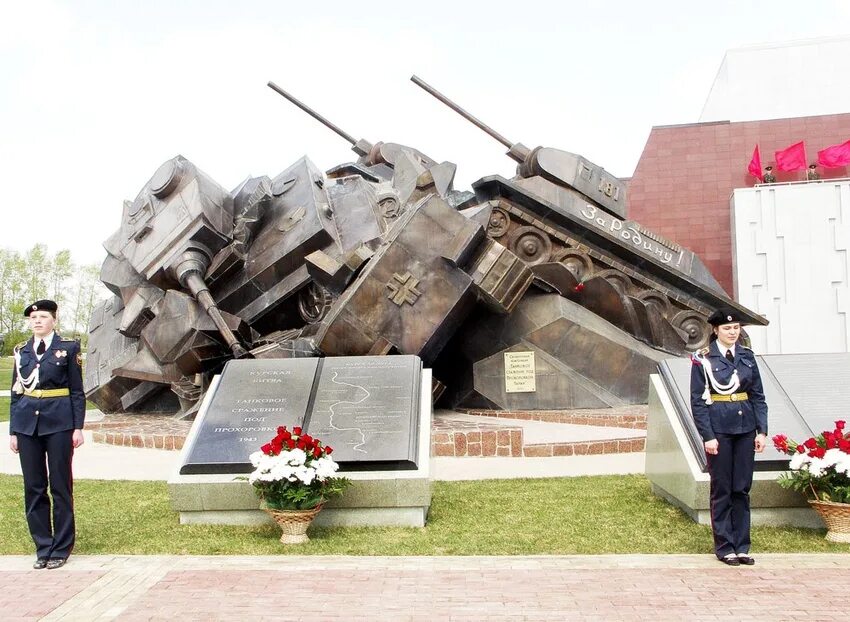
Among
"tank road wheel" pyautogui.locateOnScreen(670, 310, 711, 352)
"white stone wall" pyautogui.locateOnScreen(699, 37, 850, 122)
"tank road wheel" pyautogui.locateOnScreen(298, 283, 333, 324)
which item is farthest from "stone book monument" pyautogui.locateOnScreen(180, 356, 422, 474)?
"white stone wall" pyautogui.locateOnScreen(699, 37, 850, 122)

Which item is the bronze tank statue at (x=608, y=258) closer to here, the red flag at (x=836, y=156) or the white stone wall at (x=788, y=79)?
the red flag at (x=836, y=156)

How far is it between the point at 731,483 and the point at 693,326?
1077 centimetres

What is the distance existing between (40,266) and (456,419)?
45.4 meters

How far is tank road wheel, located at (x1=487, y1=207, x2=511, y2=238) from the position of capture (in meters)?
15.4

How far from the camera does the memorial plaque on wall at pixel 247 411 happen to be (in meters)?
6.27

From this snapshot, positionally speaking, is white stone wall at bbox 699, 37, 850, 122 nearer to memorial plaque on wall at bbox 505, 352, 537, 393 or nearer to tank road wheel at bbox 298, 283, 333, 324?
memorial plaque on wall at bbox 505, 352, 537, 393

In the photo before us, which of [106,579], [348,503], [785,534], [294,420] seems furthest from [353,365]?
[785,534]

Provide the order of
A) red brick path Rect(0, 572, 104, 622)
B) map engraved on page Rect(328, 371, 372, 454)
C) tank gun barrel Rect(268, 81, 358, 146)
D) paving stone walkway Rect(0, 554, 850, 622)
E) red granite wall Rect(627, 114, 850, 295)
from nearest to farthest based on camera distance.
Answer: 1. paving stone walkway Rect(0, 554, 850, 622)
2. red brick path Rect(0, 572, 104, 622)
3. map engraved on page Rect(328, 371, 372, 454)
4. tank gun barrel Rect(268, 81, 358, 146)
5. red granite wall Rect(627, 114, 850, 295)

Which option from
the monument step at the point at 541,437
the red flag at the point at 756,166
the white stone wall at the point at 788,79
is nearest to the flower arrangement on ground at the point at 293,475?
the monument step at the point at 541,437

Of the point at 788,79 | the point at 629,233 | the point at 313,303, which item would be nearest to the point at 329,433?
the point at 313,303

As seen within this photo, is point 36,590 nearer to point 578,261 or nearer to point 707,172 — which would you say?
point 578,261

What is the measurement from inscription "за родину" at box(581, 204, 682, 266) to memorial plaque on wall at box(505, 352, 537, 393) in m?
3.49

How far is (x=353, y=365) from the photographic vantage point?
754 centimetres

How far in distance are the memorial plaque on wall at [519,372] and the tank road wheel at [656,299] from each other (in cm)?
297
